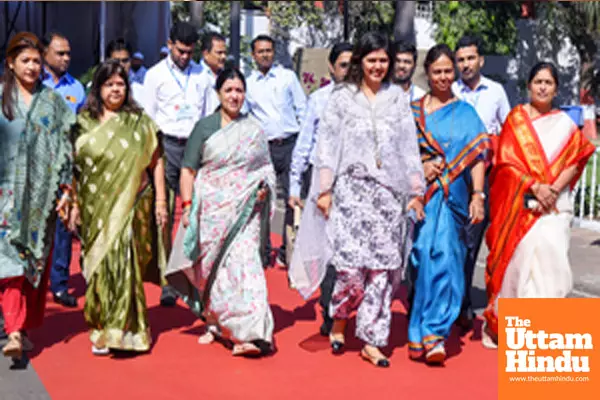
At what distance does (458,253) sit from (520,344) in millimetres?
815

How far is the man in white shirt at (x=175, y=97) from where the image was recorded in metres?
8.08

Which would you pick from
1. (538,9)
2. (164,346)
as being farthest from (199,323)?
(538,9)

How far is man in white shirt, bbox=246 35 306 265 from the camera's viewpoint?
8.95 meters

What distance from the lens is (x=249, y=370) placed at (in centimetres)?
581

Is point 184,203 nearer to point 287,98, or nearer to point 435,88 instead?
point 435,88

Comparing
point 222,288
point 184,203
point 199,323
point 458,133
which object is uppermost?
point 458,133

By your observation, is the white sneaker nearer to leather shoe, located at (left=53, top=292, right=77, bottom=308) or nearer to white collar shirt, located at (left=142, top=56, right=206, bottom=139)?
leather shoe, located at (left=53, top=292, right=77, bottom=308)

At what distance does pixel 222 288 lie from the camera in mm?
6203

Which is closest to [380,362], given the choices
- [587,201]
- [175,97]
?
[175,97]

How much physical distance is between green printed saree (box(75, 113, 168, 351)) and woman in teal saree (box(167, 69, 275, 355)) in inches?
13.8

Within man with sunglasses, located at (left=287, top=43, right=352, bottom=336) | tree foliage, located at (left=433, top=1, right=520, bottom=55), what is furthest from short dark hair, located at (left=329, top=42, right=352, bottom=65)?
tree foliage, located at (left=433, top=1, right=520, bottom=55)

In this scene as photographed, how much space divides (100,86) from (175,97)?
2.00 metres

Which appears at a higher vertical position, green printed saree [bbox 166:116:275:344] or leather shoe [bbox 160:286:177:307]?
green printed saree [bbox 166:116:275:344]

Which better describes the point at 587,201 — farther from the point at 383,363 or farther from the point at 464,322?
the point at 383,363
